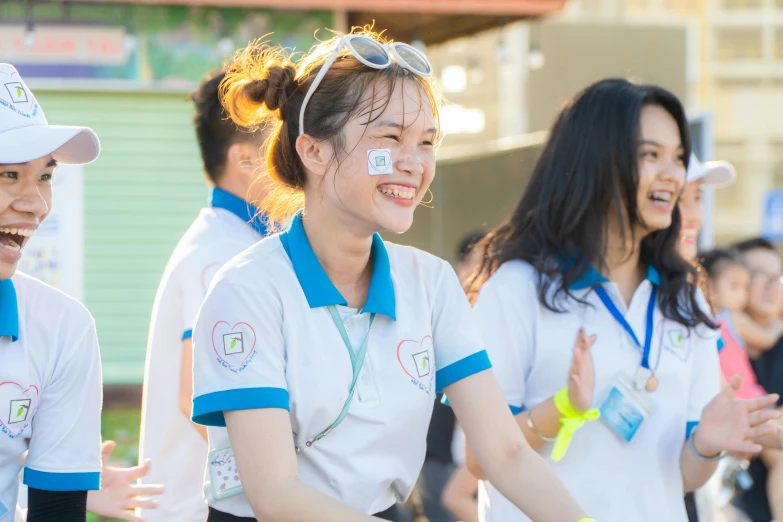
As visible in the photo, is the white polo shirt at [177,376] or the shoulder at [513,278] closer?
the shoulder at [513,278]

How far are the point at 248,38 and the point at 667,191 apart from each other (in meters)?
5.29

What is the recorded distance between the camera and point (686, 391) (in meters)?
3.19

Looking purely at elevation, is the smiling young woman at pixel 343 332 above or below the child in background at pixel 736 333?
above

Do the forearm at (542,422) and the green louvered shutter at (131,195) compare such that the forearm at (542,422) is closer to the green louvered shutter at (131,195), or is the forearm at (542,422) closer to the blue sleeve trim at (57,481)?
the blue sleeve trim at (57,481)

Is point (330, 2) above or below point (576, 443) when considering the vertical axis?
above

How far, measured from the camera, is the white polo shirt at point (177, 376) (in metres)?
3.34

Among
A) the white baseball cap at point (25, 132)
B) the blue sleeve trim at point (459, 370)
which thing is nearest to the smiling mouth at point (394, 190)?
the blue sleeve trim at point (459, 370)

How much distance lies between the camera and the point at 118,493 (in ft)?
9.46

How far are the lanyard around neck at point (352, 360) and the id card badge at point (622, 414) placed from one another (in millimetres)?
883

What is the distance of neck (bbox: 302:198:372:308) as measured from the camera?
8.30 feet

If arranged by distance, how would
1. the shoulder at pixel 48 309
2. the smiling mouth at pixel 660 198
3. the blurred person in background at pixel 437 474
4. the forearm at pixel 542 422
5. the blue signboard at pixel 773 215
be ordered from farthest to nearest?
the blue signboard at pixel 773 215 < the blurred person in background at pixel 437 474 < the smiling mouth at pixel 660 198 < the forearm at pixel 542 422 < the shoulder at pixel 48 309

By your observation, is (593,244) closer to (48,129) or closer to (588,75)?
(48,129)

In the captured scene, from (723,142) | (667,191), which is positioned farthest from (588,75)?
(723,142)

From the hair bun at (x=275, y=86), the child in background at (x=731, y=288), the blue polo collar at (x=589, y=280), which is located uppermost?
the hair bun at (x=275, y=86)
